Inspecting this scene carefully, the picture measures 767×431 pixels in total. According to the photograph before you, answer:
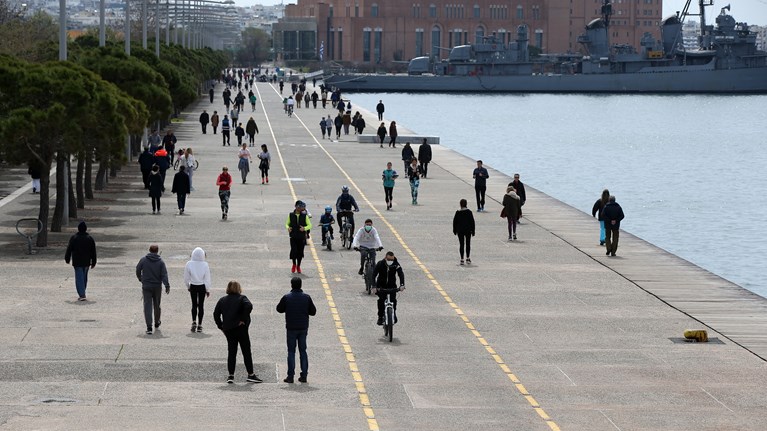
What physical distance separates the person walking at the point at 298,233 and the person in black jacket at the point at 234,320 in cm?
995

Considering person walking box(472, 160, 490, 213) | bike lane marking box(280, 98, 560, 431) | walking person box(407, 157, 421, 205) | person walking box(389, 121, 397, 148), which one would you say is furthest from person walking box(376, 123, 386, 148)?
bike lane marking box(280, 98, 560, 431)

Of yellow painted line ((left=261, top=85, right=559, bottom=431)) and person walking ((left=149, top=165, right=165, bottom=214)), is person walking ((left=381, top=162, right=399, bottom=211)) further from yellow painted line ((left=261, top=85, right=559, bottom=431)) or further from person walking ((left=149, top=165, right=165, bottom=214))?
person walking ((left=149, top=165, right=165, bottom=214))

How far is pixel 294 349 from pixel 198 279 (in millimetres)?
3742

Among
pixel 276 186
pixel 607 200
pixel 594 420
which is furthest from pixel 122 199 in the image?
pixel 594 420

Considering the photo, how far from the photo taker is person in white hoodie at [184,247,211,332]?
2178cm

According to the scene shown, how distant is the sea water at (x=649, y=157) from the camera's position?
170 ft

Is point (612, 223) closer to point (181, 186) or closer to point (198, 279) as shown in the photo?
point (181, 186)

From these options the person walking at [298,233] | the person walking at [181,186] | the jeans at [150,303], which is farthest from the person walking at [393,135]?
the jeans at [150,303]

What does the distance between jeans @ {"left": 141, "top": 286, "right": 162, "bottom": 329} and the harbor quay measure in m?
0.26

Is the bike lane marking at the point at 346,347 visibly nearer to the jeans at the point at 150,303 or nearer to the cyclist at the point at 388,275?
the cyclist at the point at 388,275

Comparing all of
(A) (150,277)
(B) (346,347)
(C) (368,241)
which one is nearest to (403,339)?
(B) (346,347)

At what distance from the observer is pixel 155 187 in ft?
129

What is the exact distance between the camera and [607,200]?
34.6 metres

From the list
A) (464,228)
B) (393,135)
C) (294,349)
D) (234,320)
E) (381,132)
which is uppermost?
(381,132)
